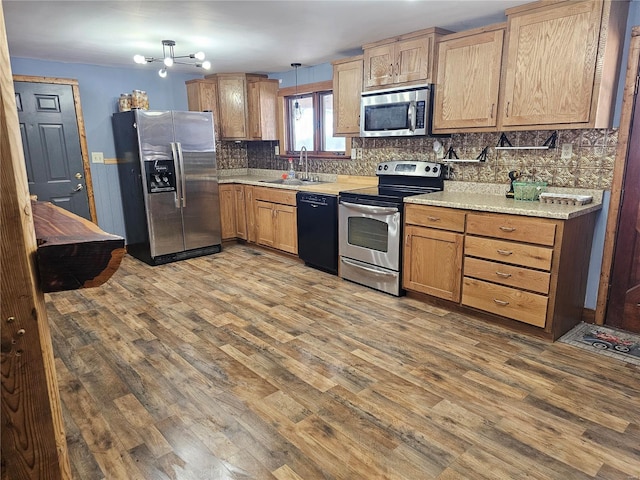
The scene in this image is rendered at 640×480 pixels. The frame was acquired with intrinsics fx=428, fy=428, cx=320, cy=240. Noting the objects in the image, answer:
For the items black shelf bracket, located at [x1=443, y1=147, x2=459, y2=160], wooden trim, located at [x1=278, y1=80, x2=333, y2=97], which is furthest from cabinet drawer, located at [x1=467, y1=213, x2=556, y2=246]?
wooden trim, located at [x1=278, y1=80, x2=333, y2=97]

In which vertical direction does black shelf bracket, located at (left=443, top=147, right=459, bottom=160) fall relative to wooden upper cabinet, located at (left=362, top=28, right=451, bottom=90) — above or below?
below

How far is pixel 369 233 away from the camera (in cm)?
387

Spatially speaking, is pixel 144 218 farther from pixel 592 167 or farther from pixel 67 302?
pixel 592 167

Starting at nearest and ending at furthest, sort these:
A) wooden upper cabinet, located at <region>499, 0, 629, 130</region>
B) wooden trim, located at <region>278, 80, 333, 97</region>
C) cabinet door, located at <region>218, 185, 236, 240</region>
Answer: wooden upper cabinet, located at <region>499, 0, 629, 130</region>
wooden trim, located at <region>278, 80, 333, 97</region>
cabinet door, located at <region>218, 185, 236, 240</region>

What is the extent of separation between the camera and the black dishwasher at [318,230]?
4.25 m

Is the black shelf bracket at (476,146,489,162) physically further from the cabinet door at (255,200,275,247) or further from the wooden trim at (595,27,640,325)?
the cabinet door at (255,200,275,247)

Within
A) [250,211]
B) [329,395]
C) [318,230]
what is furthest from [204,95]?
[329,395]

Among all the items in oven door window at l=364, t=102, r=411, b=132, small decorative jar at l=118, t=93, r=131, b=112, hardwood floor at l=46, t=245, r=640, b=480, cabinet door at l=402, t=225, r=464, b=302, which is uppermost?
small decorative jar at l=118, t=93, r=131, b=112

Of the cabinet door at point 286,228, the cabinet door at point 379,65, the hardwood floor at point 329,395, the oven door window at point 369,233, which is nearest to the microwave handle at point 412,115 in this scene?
the cabinet door at point 379,65

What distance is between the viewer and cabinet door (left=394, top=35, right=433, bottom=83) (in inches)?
138

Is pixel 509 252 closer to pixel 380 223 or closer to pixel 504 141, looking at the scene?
pixel 504 141

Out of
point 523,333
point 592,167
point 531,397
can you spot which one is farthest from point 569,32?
point 531,397

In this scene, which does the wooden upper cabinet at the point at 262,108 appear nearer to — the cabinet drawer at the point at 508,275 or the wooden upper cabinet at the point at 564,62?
the wooden upper cabinet at the point at 564,62

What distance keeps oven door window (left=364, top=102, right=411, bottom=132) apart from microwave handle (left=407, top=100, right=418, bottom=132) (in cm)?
2
